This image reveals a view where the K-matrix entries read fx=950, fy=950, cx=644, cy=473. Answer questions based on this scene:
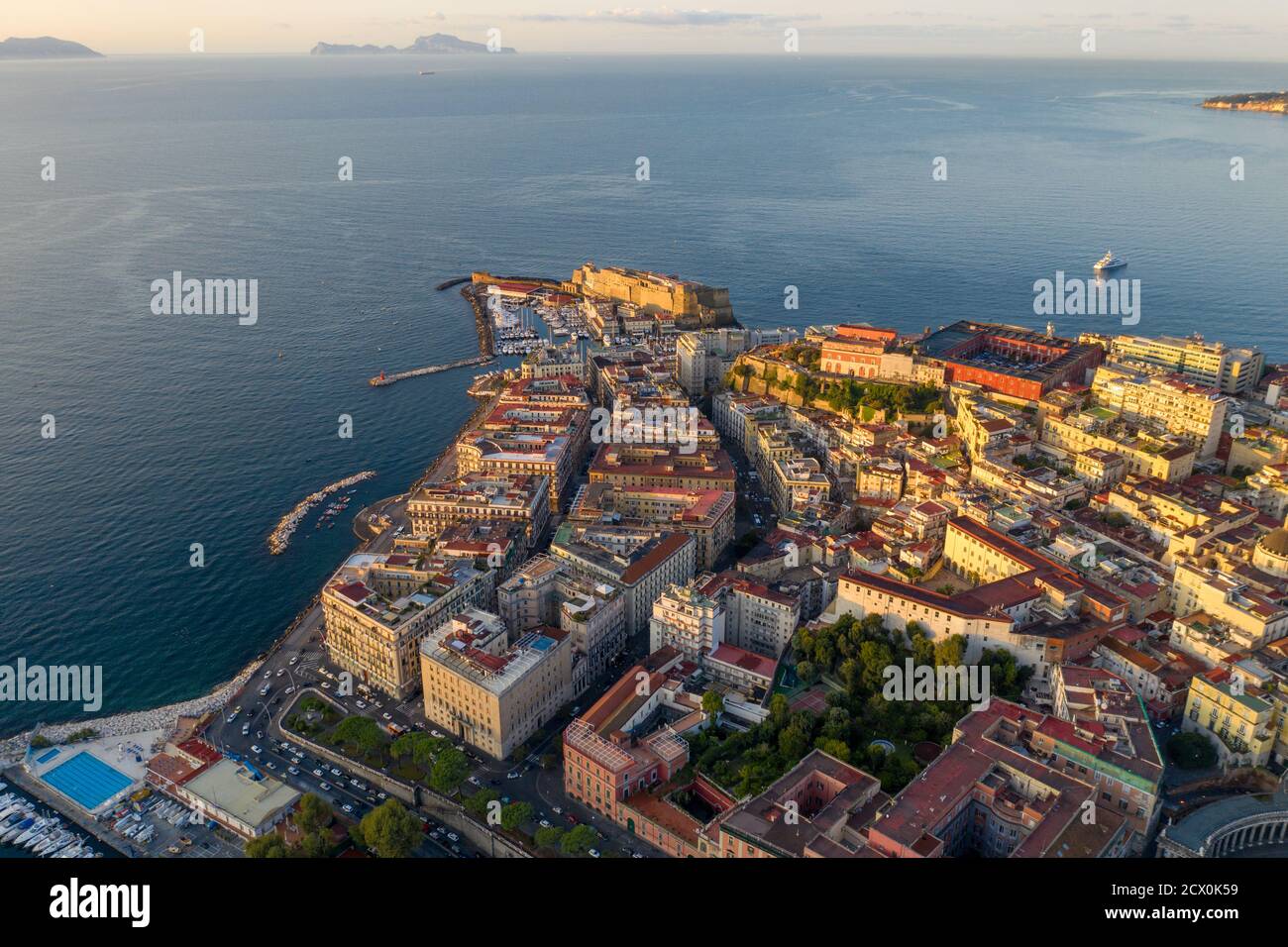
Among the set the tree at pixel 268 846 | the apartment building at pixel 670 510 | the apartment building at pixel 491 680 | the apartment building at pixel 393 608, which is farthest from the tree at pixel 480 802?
the apartment building at pixel 670 510

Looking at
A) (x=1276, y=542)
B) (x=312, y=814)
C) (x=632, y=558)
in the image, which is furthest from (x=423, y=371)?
(x=1276, y=542)

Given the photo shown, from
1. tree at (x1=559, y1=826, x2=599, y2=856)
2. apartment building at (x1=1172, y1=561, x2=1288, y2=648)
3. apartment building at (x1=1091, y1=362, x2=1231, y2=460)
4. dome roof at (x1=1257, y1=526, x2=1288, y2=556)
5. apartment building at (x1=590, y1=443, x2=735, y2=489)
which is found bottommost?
tree at (x1=559, y1=826, x2=599, y2=856)

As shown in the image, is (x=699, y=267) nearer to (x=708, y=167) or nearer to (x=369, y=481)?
(x=369, y=481)

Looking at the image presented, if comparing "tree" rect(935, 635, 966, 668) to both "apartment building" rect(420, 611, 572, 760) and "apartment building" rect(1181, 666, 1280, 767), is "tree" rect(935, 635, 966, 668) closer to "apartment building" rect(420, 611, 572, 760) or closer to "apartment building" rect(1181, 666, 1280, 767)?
"apartment building" rect(1181, 666, 1280, 767)

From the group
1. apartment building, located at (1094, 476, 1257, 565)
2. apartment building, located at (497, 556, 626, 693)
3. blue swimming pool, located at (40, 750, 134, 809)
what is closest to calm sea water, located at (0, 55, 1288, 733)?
blue swimming pool, located at (40, 750, 134, 809)

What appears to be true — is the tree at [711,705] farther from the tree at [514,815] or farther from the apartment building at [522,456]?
the apartment building at [522,456]
